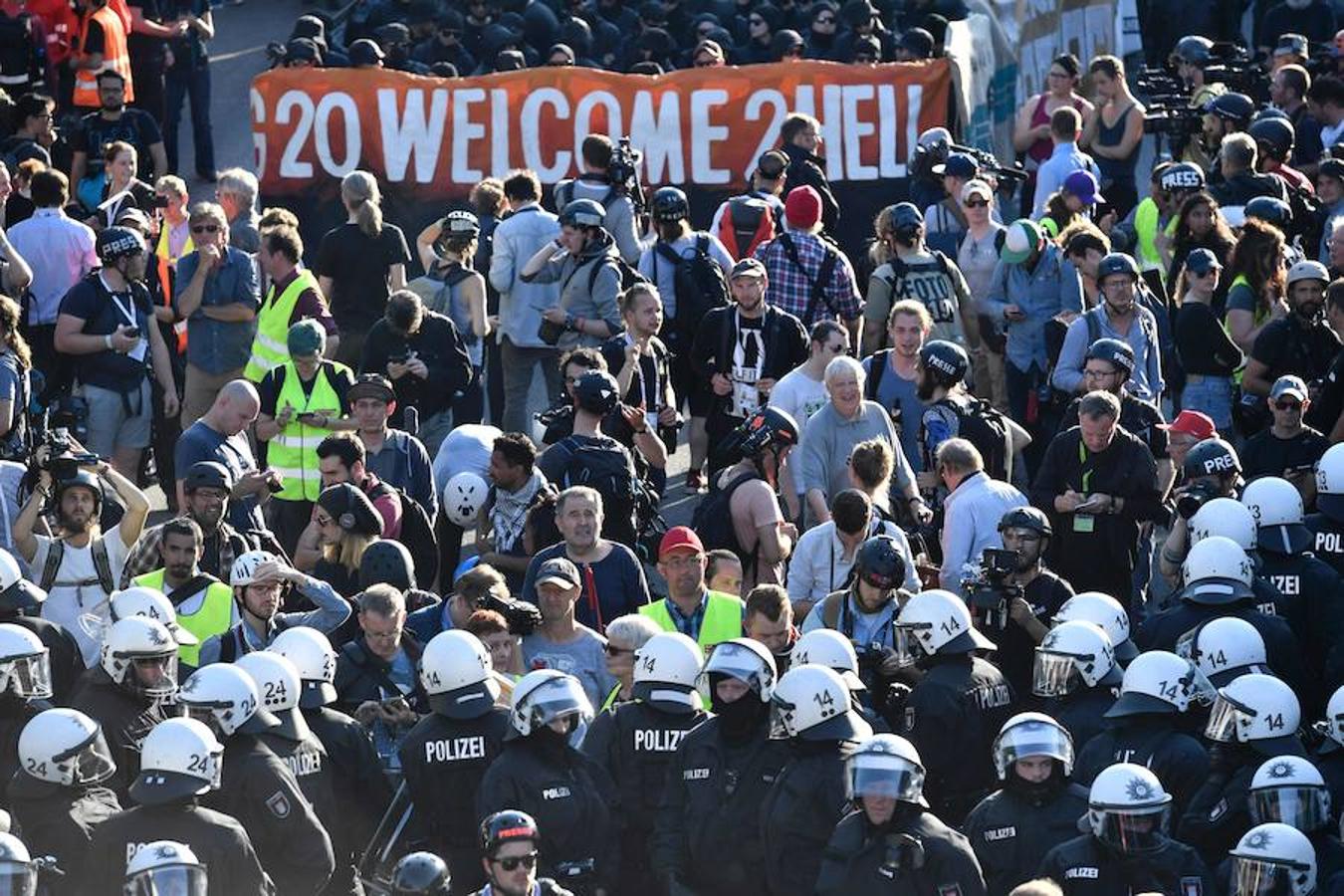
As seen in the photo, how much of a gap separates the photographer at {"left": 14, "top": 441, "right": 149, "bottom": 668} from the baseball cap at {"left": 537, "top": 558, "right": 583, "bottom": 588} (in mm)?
1920

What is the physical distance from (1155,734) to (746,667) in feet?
5.13

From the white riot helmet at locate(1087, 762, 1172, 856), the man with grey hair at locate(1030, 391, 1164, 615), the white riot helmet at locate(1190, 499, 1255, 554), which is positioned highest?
the white riot helmet at locate(1087, 762, 1172, 856)

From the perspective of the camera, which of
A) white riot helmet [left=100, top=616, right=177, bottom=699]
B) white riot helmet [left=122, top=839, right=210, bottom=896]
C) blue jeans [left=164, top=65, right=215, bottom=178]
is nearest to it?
white riot helmet [left=122, top=839, right=210, bottom=896]

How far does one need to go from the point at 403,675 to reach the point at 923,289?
16.4ft

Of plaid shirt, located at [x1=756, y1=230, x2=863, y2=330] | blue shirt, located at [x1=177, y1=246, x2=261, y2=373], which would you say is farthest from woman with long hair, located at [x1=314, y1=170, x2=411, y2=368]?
plaid shirt, located at [x1=756, y1=230, x2=863, y2=330]

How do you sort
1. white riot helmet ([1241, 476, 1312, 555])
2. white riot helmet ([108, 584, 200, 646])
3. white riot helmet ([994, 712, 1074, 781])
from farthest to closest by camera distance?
Answer: white riot helmet ([1241, 476, 1312, 555])
white riot helmet ([108, 584, 200, 646])
white riot helmet ([994, 712, 1074, 781])

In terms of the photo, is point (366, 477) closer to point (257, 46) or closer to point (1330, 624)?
point (1330, 624)

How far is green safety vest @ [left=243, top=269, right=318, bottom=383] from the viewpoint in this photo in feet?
48.4

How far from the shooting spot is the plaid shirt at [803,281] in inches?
617

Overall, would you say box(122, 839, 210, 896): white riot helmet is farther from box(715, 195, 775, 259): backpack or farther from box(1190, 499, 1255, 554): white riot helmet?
box(715, 195, 775, 259): backpack

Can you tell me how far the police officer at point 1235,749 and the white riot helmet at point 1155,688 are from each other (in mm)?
169

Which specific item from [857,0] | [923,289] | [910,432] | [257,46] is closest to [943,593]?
[910,432]

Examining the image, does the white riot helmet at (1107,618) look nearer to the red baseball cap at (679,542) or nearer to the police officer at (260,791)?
the red baseball cap at (679,542)

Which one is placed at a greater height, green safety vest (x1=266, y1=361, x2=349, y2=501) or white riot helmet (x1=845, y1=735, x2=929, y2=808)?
white riot helmet (x1=845, y1=735, x2=929, y2=808)
